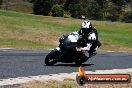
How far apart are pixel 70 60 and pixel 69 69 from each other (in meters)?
1.42

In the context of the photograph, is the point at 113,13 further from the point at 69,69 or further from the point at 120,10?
the point at 69,69

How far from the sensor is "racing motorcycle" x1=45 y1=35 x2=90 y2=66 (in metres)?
16.6

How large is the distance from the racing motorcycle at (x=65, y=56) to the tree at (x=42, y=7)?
81.1m

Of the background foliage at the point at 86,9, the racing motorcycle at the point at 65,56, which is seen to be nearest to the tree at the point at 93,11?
the background foliage at the point at 86,9

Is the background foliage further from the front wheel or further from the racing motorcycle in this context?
the front wheel

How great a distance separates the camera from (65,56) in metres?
16.9

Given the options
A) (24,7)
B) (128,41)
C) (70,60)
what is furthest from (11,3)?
(70,60)

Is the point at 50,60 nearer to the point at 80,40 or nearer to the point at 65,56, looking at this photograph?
the point at 65,56

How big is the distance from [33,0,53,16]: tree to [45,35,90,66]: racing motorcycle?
81132 mm

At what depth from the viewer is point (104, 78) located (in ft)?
29.8

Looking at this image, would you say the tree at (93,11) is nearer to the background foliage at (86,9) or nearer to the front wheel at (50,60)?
the background foliage at (86,9)

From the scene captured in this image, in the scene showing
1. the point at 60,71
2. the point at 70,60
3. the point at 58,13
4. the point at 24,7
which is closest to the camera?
the point at 60,71

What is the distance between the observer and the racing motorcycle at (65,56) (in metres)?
16.6

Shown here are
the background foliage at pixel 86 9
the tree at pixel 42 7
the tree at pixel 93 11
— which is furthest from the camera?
the tree at pixel 42 7
